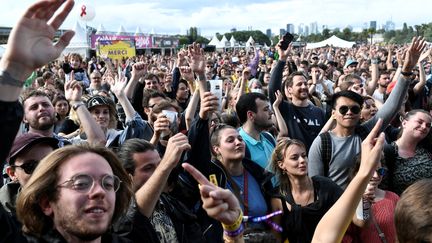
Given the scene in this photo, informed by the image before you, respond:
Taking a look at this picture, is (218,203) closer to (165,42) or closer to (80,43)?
(80,43)

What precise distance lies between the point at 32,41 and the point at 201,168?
6.82ft

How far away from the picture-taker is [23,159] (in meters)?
2.91

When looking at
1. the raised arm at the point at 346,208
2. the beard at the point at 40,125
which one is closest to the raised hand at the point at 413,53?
the raised arm at the point at 346,208

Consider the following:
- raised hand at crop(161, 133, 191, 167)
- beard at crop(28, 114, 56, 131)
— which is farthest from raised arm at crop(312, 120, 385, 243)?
beard at crop(28, 114, 56, 131)

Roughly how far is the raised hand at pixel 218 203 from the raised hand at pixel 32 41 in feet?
2.47

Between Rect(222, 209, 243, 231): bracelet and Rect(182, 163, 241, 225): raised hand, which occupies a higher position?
Rect(182, 163, 241, 225): raised hand

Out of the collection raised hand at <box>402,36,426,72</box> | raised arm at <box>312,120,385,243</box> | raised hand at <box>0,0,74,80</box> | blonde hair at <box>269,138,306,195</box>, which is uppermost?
raised hand at <box>0,0,74,80</box>

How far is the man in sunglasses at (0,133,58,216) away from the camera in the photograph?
112 inches

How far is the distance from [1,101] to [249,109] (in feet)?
12.0

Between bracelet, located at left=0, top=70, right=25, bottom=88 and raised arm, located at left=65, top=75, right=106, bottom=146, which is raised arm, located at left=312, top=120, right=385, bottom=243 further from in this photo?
raised arm, located at left=65, top=75, right=106, bottom=146

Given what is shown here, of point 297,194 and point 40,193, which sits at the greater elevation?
point 40,193

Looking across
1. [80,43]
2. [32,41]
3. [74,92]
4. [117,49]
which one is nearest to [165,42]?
[80,43]

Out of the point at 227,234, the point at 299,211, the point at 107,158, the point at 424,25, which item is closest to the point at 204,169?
the point at 299,211

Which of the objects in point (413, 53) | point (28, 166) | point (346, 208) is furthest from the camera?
point (413, 53)
